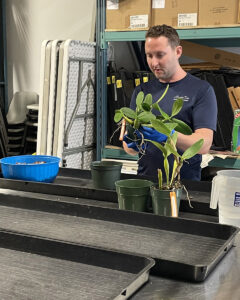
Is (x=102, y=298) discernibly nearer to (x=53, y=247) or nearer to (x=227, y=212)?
(x=53, y=247)

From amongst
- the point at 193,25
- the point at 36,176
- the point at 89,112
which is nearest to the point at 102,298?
the point at 36,176

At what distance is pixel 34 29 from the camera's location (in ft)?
12.8

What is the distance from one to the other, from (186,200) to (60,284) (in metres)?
0.60

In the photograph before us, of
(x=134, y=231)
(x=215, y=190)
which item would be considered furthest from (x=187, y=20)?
(x=134, y=231)

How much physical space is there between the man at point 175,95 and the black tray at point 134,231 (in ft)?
2.34

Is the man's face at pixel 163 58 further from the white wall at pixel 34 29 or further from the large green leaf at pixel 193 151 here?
the white wall at pixel 34 29

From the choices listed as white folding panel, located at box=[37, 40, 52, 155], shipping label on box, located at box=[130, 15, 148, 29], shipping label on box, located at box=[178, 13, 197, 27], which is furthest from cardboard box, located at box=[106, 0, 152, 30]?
white folding panel, located at box=[37, 40, 52, 155]

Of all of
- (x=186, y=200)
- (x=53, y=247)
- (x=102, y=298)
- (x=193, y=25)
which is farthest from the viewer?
(x=193, y=25)

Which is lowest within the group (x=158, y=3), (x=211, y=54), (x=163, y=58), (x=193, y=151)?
(x=193, y=151)

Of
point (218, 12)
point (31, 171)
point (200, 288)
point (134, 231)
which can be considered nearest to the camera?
point (200, 288)

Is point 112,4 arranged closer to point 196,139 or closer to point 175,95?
A: point 175,95

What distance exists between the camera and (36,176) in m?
1.55

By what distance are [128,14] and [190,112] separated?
1204 mm

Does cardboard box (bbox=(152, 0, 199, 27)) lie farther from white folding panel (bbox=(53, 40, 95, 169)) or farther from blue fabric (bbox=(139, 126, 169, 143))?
blue fabric (bbox=(139, 126, 169, 143))
